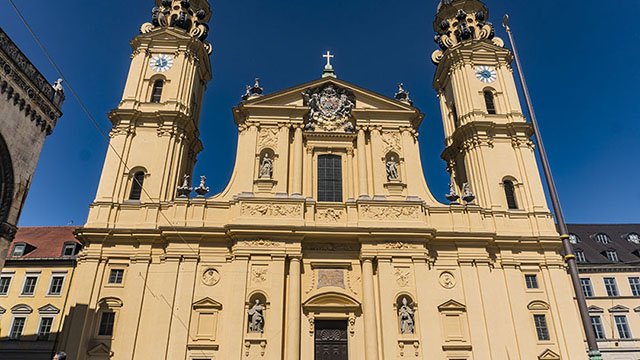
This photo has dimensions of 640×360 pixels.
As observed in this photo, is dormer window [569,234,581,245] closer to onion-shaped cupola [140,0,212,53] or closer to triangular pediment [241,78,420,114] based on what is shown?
triangular pediment [241,78,420,114]

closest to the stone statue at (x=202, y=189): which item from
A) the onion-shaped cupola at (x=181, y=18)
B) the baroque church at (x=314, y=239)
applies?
the baroque church at (x=314, y=239)

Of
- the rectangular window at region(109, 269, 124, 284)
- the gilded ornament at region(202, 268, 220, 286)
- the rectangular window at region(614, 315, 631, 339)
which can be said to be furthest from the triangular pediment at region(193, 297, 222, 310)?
the rectangular window at region(614, 315, 631, 339)

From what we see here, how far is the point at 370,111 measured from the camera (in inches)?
998

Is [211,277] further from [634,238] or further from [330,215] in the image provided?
[634,238]

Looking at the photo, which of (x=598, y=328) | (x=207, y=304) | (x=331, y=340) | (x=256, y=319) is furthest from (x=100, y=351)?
(x=598, y=328)

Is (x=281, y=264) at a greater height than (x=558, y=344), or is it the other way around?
(x=281, y=264)

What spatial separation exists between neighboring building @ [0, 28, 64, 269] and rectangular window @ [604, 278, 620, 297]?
119 feet

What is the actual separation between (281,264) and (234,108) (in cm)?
965

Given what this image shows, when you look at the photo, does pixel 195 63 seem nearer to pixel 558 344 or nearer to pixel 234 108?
pixel 234 108

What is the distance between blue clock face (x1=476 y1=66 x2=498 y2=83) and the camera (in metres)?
28.2

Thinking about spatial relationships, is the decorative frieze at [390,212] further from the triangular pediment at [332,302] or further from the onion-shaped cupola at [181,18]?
the onion-shaped cupola at [181,18]

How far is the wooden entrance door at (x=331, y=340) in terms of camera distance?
20.1m

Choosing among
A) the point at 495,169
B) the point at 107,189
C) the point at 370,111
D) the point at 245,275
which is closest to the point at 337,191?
the point at 370,111

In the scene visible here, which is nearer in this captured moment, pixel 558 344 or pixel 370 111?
pixel 558 344
